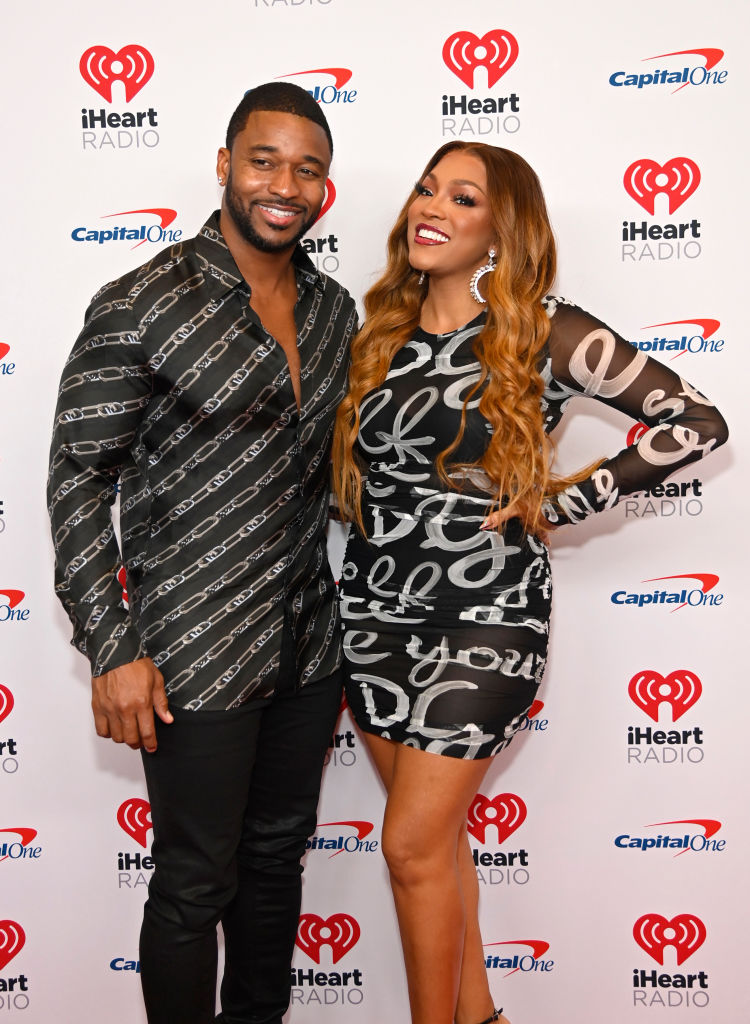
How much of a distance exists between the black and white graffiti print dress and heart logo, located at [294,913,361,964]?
863 millimetres

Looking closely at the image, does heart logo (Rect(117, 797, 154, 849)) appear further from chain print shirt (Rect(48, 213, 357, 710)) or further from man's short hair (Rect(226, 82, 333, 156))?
man's short hair (Rect(226, 82, 333, 156))

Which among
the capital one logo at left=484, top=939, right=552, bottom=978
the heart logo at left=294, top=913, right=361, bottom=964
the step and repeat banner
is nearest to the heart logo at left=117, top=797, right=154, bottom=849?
the step and repeat banner

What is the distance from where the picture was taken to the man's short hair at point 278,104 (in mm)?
1733

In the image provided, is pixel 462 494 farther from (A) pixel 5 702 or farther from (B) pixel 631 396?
(A) pixel 5 702

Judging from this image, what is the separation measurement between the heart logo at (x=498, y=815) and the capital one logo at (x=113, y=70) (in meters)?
2.11

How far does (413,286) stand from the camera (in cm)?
210

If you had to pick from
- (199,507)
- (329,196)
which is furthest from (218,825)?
(329,196)

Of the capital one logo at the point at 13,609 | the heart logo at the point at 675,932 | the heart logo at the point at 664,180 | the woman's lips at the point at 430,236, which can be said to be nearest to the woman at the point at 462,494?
the woman's lips at the point at 430,236

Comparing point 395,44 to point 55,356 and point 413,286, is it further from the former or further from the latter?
point 55,356

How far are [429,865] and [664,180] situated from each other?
5.79 ft

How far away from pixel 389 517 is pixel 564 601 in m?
0.70

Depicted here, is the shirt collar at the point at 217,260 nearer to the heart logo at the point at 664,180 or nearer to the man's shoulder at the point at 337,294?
the man's shoulder at the point at 337,294

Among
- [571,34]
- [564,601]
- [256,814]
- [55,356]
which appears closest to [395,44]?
[571,34]

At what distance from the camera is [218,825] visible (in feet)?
5.69
